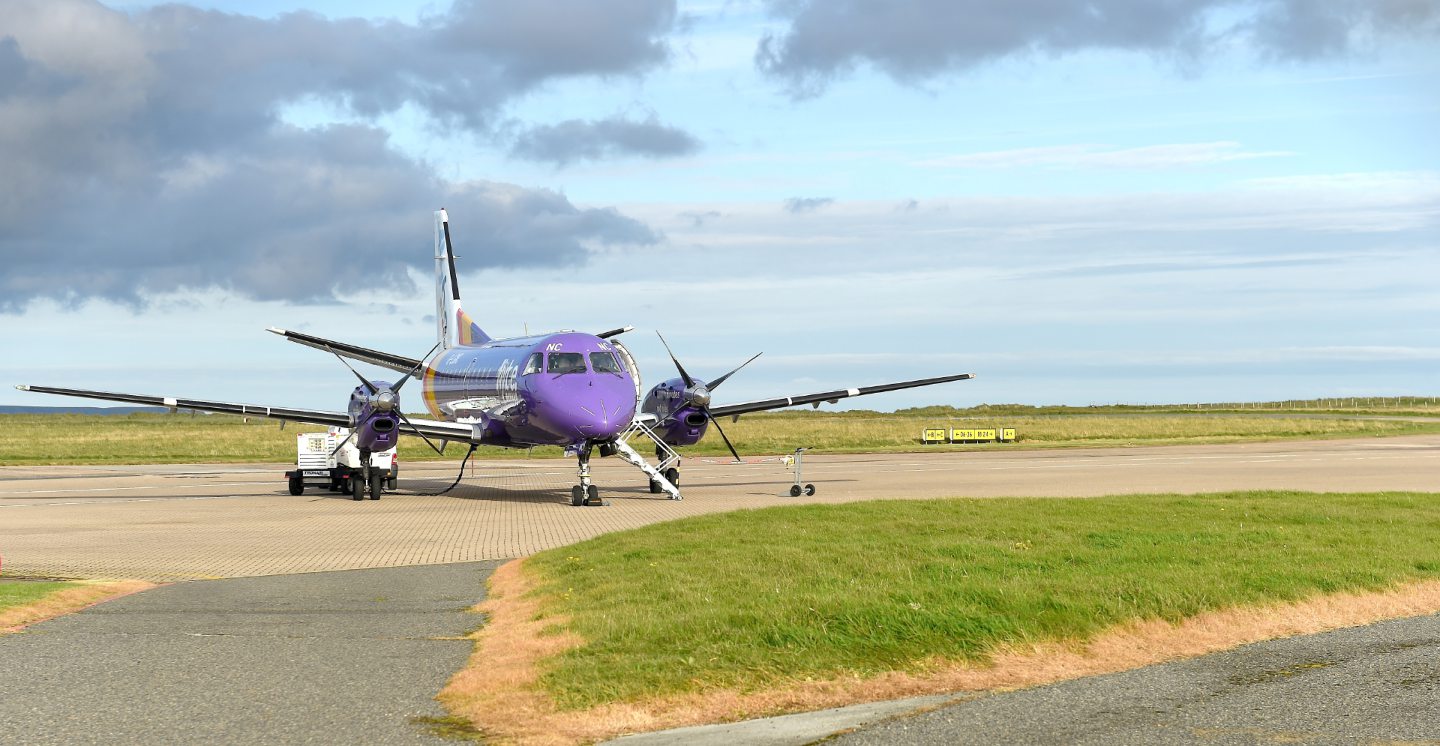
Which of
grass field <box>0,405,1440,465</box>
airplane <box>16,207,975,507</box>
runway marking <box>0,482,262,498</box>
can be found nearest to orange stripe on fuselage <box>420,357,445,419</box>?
airplane <box>16,207,975,507</box>

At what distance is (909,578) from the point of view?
14797 millimetres

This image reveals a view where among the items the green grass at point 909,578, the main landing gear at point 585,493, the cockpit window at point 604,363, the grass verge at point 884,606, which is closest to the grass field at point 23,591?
the grass verge at point 884,606

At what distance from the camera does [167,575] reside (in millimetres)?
18500

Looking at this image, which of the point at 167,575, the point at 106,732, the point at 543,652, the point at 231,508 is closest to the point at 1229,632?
the point at 543,652

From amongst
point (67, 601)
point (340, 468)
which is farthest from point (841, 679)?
point (340, 468)

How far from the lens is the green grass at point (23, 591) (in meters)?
14.6

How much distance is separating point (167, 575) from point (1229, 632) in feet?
45.8

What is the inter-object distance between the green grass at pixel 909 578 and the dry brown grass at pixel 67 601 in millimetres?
5270

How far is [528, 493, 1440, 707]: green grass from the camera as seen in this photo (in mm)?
11125

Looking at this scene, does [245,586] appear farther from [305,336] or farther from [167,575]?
[305,336]

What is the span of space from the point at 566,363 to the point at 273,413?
338 inches

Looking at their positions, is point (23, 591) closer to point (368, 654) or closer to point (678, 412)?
point (368, 654)

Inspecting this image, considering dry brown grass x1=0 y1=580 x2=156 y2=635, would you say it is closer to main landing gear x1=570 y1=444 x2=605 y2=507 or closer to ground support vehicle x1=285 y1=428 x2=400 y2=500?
main landing gear x1=570 y1=444 x2=605 y2=507

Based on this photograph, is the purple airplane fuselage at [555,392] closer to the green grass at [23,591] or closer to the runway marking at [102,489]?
the runway marking at [102,489]
